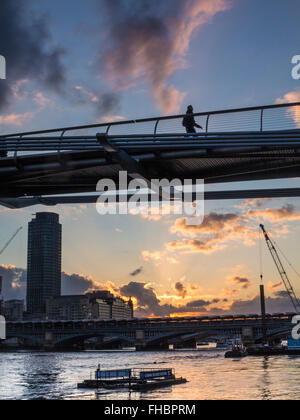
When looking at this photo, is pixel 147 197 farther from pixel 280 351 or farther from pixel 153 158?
pixel 280 351

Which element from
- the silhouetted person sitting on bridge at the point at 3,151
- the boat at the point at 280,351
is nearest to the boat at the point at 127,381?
the silhouetted person sitting on bridge at the point at 3,151

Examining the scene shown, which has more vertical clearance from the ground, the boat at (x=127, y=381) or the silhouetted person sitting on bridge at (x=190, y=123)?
the silhouetted person sitting on bridge at (x=190, y=123)

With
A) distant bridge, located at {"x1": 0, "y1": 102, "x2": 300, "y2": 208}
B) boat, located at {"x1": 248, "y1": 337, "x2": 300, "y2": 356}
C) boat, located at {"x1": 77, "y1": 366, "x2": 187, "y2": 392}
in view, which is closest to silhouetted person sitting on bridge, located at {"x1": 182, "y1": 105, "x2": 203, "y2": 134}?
distant bridge, located at {"x1": 0, "y1": 102, "x2": 300, "y2": 208}

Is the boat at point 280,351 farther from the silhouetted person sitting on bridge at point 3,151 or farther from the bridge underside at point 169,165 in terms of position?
the silhouetted person sitting on bridge at point 3,151

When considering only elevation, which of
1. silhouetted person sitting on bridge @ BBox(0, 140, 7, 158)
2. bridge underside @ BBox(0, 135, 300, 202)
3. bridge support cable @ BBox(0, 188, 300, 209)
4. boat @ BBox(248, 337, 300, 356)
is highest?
silhouetted person sitting on bridge @ BBox(0, 140, 7, 158)

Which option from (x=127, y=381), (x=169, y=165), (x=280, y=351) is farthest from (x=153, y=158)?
(x=280, y=351)

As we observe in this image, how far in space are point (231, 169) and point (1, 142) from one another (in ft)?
38.0

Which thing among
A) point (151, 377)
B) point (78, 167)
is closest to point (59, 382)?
point (151, 377)

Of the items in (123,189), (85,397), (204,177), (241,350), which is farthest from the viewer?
(241,350)

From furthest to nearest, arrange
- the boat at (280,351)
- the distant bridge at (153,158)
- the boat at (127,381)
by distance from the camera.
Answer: the boat at (280,351), the boat at (127,381), the distant bridge at (153,158)

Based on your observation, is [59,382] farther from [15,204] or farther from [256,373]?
[15,204]

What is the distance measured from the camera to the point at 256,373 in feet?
284

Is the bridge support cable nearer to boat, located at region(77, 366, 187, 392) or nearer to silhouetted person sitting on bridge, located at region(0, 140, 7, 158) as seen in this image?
silhouetted person sitting on bridge, located at region(0, 140, 7, 158)
